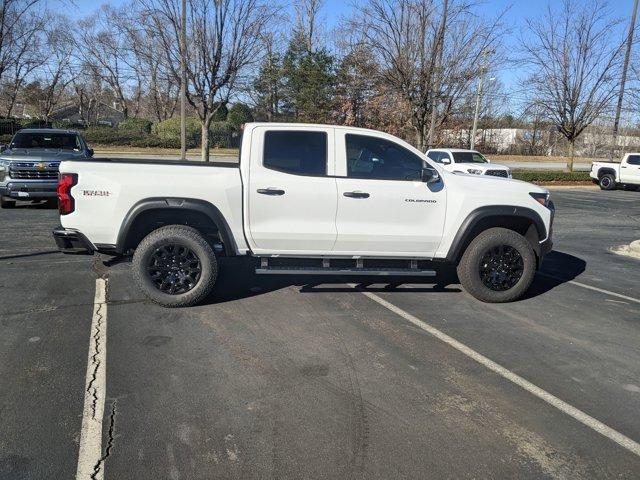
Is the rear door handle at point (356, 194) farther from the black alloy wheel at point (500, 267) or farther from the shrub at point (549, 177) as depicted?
the shrub at point (549, 177)

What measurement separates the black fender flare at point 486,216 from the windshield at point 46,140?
33.1ft

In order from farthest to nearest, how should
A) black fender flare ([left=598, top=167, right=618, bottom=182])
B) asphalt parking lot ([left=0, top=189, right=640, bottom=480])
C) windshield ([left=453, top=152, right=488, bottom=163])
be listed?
black fender flare ([left=598, top=167, right=618, bottom=182]) < windshield ([left=453, top=152, right=488, bottom=163]) < asphalt parking lot ([left=0, top=189, right=640, bottom=480])

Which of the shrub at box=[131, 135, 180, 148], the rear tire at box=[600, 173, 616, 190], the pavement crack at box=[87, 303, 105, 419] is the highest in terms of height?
the shrub at box=[131, 135, 180, 148]

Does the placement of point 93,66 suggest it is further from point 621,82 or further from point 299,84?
point 621,82

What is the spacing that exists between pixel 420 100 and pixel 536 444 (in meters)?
16.7

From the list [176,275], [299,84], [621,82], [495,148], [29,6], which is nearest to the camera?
[176,275]

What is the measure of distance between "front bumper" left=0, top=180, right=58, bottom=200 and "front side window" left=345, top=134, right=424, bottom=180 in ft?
27.5

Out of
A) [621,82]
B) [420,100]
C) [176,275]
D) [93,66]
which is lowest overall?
[176,275]

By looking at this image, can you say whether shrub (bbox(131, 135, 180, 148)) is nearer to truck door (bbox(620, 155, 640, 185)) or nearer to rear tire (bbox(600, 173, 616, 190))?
rear tire (bbox(600, 173, 616, 190))

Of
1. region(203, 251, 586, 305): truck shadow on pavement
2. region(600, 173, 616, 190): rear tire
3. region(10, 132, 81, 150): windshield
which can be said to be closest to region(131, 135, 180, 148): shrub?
region(10, 132, 81, 150): windshield

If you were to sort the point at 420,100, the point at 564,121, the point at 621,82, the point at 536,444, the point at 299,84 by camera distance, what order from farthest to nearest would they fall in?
1. the point at 299,84
2. the point at 564,121
3. the point at 621,82
4. the point at 420,100
5. the point at 536,444

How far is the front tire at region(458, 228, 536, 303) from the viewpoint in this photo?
579 centimetres

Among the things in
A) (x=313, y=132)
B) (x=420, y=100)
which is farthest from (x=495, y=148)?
(x=313, y=132)

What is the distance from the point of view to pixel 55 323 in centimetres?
485
